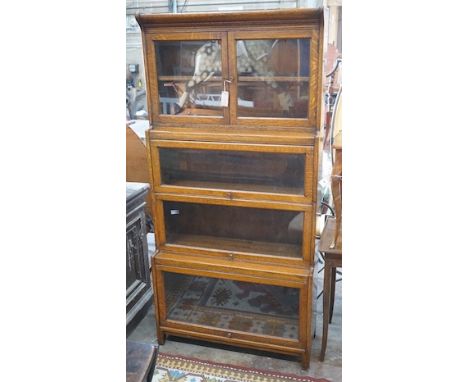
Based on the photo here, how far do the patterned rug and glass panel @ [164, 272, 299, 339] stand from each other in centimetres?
13

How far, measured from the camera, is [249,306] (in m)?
1.58

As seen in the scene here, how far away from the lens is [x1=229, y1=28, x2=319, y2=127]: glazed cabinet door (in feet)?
3.94

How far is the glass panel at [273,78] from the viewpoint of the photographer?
122 cm

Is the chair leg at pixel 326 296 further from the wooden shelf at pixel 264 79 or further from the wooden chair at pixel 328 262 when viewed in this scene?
the wooden shelf at pixel 264 79

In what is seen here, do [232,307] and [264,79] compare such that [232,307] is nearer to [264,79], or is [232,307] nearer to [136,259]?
[136,259]

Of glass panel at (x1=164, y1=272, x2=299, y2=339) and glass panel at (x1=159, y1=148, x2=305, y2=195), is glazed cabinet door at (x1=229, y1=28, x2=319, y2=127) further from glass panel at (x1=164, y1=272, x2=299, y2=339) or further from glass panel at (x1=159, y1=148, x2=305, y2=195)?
glass panel at (x1=164, y1=272, x2=299, y2=339)

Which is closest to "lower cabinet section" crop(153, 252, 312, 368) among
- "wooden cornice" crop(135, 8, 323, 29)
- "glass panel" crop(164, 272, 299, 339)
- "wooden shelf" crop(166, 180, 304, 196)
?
"glass panel" crop(164, 272, 299, 339)

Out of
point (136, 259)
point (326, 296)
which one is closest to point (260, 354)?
point (326, 296)

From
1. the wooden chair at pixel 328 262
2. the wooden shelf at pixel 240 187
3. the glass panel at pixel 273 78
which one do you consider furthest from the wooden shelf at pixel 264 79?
the wooden chair at pixel 328 262
